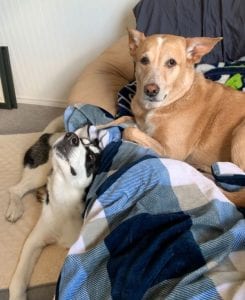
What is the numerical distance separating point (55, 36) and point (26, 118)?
2.00 feet

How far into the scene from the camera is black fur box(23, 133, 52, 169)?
1826 mm

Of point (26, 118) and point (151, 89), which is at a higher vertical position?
point (151, 89)

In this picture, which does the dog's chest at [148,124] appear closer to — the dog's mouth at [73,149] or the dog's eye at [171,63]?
the dog's eye at [171,63]

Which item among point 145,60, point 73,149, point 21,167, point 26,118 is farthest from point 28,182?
point 26,118

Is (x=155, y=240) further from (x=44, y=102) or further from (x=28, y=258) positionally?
(x=44, y=102)

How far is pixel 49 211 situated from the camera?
1495 mm

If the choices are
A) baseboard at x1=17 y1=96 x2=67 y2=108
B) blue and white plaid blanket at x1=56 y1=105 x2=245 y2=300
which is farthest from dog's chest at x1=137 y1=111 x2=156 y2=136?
baseboard at x1=17 y1=96 x2=67 y2=108

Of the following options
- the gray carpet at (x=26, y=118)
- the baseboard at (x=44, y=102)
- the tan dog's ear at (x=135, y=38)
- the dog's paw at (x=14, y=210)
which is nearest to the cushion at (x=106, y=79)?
the tan dog's ear at (x=135, y=38)

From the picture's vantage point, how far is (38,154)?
6.07 feet

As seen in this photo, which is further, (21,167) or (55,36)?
(55,36)

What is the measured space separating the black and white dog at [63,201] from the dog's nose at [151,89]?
310mm

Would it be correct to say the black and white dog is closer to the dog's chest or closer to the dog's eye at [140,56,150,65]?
the dog's chest

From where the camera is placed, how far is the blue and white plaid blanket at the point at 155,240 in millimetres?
981

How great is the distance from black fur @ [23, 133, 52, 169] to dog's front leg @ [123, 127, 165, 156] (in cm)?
42
